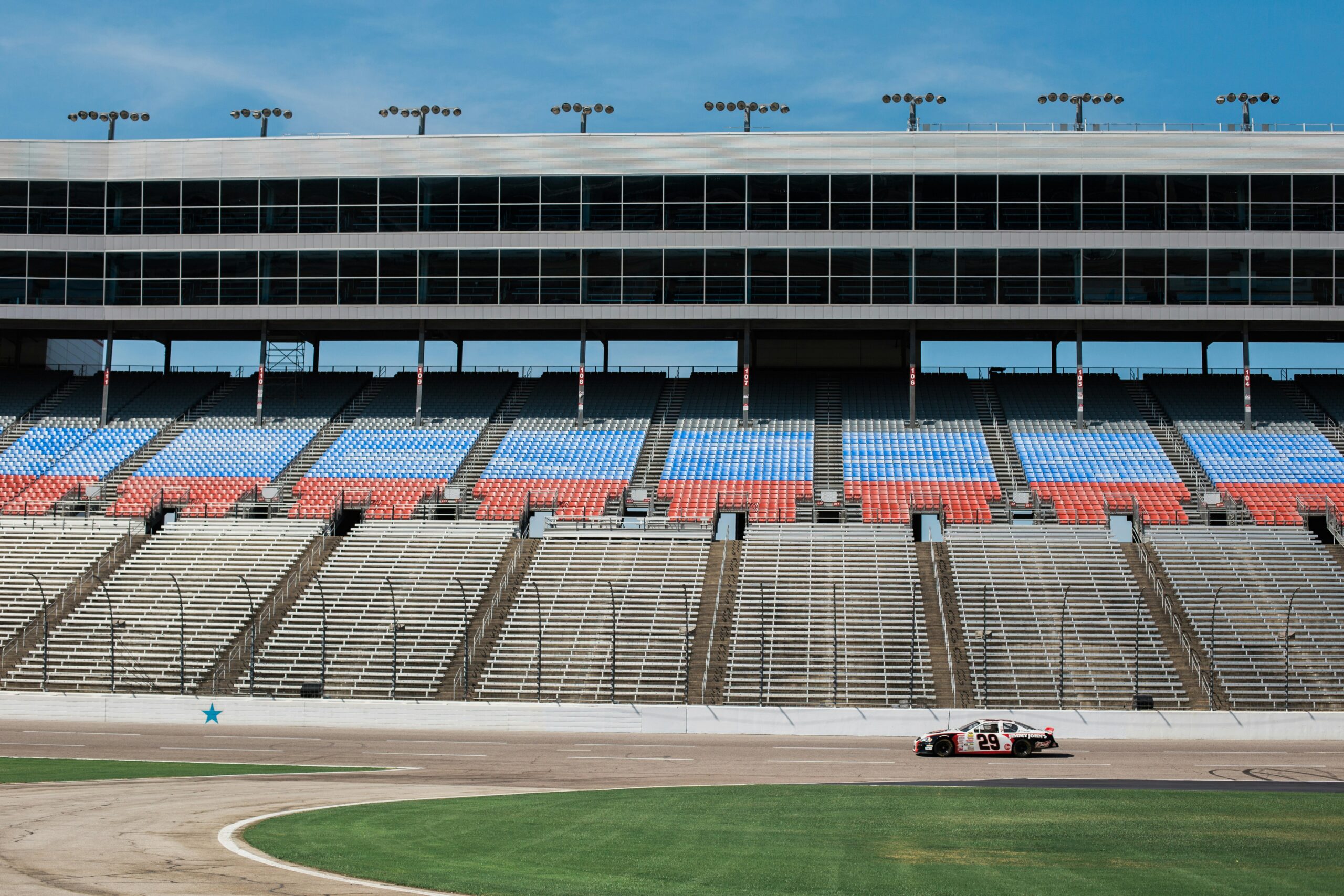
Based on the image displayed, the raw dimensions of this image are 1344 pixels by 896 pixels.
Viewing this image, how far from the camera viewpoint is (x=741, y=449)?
66.2 metres

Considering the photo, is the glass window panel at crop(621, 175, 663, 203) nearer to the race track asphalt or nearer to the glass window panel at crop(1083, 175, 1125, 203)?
the glass window panel at crop(1083, 175, 1125, 203)

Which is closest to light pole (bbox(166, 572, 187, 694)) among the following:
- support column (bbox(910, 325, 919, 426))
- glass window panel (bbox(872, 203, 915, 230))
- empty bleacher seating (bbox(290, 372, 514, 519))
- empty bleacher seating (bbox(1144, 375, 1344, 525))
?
empty bleacher seating (bbox(290, 372, 514, 519))

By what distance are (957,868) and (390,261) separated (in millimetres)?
54771

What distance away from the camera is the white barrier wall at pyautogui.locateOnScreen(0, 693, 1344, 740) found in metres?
43.4

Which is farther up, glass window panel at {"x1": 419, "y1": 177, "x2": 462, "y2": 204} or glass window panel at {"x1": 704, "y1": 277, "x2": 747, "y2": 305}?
glass window panel at {"x1": 419, "y1": 177, "x2": 462, "y2": 204}

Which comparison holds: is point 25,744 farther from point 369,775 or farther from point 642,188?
point 642,188

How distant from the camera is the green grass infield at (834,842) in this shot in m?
17.2

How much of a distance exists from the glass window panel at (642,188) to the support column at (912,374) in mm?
14262

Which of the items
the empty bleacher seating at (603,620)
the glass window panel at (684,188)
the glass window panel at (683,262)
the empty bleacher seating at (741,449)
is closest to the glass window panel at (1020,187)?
Result: the empty bleacher seating at (741,449)

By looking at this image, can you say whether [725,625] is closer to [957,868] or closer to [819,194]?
[819,194]

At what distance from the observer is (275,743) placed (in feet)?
132

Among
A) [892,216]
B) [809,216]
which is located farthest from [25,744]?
[892,216]

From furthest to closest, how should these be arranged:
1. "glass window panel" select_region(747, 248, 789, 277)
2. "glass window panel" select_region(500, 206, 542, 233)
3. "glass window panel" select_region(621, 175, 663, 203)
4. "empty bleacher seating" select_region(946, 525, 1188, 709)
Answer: "glass window panel" select_region(500, 206, 542, 233), "glass window panel" select_region(621, 175, 663, 203), "glass window panel" select_region(747, 248, 789, 277), "empty bleacher seating" select_region(946, 525, 1188, 709)

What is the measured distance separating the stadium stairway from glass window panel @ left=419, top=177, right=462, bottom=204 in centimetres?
2143
